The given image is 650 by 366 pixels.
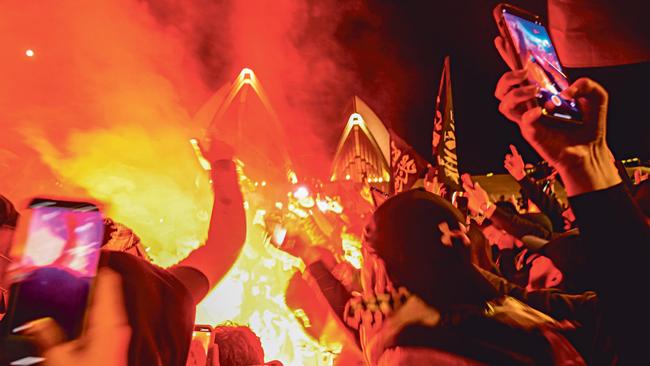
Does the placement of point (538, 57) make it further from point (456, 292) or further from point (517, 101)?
point (456, 292)

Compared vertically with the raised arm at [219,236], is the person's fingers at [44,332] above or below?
below

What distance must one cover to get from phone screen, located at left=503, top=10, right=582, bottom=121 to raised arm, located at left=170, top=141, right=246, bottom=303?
1234 millimetres

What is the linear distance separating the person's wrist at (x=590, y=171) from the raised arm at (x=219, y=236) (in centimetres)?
123

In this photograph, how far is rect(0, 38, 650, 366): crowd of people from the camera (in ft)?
3.24

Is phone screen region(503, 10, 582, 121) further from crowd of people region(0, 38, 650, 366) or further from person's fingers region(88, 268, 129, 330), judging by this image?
person's fingers region(88, 268, 129, 330)

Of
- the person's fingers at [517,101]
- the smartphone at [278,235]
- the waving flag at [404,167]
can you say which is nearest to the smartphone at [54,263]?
the person's fingers at [517,101]

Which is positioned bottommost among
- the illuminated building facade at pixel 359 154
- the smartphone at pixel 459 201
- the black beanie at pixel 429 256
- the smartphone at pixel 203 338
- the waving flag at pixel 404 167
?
the smartphone at pixel 203 338

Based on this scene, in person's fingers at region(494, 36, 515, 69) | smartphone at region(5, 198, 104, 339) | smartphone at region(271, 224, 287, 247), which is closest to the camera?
smartphone at region(5, 198, 104, 339)

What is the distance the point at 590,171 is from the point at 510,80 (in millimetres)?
303

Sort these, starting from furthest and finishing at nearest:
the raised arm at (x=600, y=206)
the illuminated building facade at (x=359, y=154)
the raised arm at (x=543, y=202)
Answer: the illuminated building facade at (x=359, y=154), the raised arm at (x=543, y=202), the raised arm at (x=600, y=206)

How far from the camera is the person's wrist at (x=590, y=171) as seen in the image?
3.33 feet

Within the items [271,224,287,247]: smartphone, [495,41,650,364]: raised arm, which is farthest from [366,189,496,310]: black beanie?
[271,224,287,247]: smartphone

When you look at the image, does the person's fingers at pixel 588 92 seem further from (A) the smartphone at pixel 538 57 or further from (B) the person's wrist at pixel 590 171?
(B) the person's wrist at pixel 590 171

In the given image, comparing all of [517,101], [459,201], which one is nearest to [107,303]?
[517,101]
